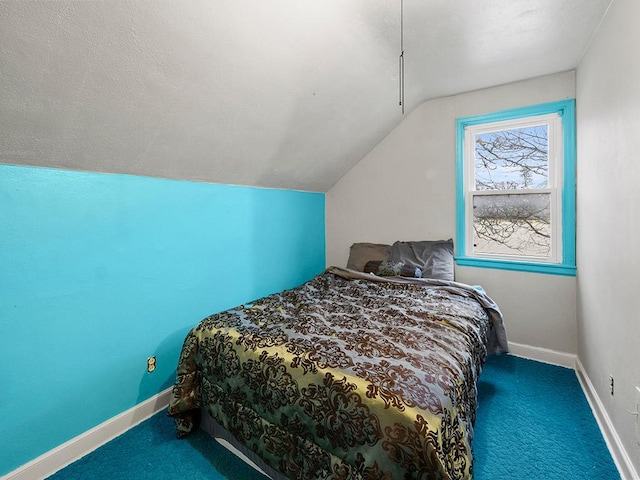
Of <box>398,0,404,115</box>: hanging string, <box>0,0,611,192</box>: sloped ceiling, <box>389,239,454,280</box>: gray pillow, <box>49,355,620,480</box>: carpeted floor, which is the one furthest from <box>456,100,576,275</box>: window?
<box>49,355,620,480</box>: carpeted floor

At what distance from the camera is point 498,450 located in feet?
5.23

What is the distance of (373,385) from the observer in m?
1.15

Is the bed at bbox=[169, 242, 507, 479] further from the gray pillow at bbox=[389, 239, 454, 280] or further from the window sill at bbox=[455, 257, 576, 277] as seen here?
the window sill at bbox=[455, 257, 576, 277]

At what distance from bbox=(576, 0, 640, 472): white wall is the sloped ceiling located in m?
0.32

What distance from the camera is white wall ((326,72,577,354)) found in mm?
2479

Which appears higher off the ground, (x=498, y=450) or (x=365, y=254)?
(x=365, y=254)

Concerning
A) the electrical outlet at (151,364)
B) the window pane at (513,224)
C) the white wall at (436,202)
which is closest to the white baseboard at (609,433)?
the white wall at (436,202)

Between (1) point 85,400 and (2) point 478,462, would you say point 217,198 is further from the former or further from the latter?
(2) point 478,462

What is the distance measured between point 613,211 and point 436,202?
1418 mm

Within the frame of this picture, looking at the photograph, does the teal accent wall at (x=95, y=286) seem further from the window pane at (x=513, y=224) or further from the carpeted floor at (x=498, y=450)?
the window pane at (x=513, y=224)

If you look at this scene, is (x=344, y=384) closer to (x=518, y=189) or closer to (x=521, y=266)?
(x=521, y=266)

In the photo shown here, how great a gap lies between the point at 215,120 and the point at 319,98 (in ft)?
2.41

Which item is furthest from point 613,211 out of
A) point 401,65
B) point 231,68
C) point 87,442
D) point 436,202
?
point 87,442

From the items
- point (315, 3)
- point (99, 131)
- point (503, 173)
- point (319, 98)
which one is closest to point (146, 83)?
point (99, 131)
